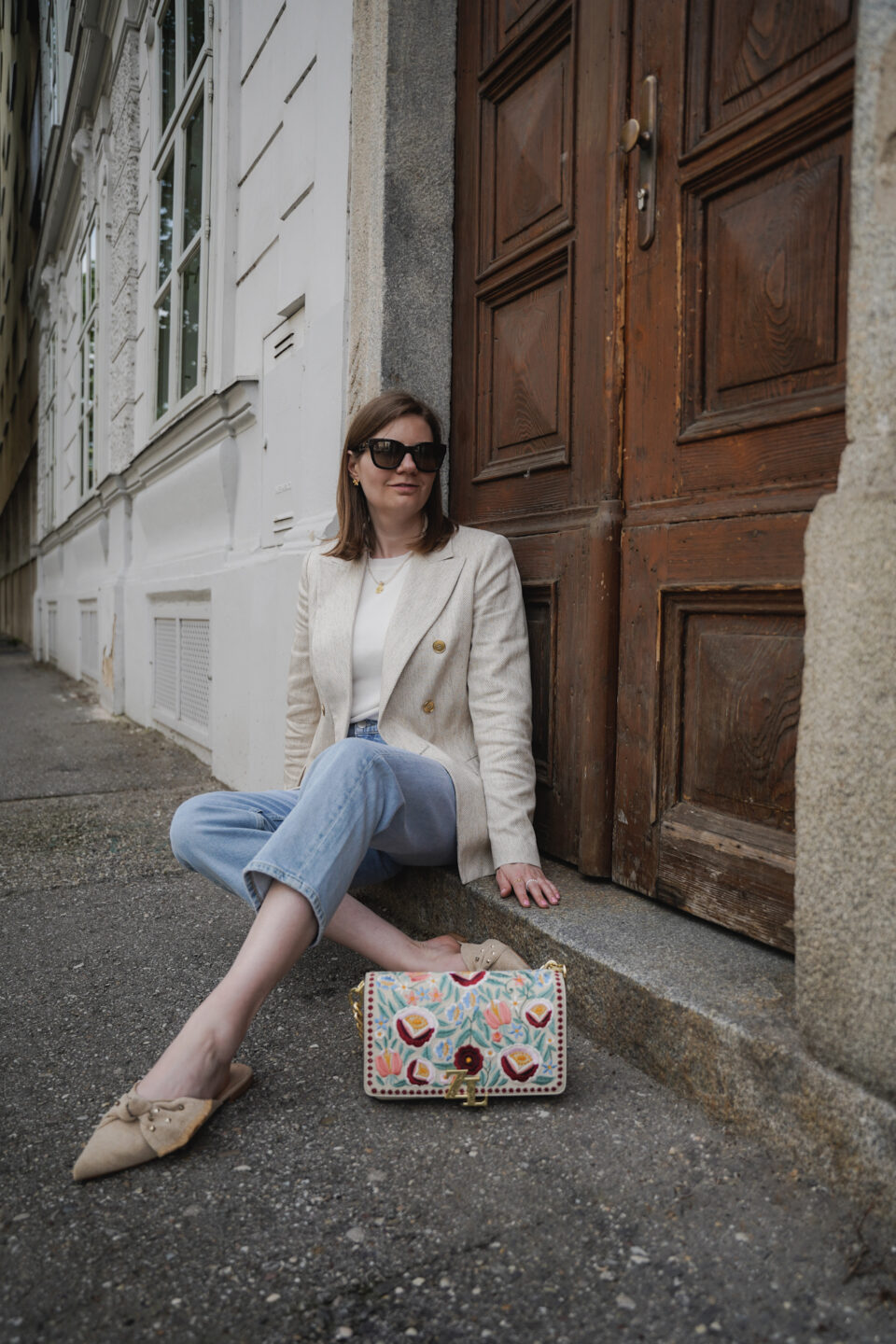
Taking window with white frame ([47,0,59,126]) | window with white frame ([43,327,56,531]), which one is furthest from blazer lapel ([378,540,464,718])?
window with white frame ([43,327,56,531])

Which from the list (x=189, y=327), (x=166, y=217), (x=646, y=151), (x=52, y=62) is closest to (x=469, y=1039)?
(x=646, y=151)

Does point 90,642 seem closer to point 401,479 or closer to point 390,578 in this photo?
point 390,578

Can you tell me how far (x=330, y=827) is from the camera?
77.9 inches

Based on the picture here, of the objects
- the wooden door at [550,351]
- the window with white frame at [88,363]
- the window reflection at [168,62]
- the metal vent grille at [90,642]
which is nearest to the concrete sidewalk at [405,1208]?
the wooden door at [550,351]

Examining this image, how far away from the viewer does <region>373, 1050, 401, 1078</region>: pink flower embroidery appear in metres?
1.82

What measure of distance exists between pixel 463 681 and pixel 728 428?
3.09ft

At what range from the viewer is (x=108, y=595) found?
835 centimetres

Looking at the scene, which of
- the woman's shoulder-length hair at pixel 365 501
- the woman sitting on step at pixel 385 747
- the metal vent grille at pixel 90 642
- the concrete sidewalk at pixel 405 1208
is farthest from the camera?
the metal vent grille at pixel 90 642

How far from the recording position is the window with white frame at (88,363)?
10789mm

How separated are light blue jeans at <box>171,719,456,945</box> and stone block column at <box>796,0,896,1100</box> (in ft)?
2.99

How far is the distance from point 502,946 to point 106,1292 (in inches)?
42.0

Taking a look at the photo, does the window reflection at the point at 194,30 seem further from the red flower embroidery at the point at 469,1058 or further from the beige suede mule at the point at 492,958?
the red flower embroidery at the point at 469,1058

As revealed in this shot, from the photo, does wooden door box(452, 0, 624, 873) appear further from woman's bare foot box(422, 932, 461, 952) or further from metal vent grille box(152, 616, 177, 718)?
metal vent grille box(152, 616, 177, 718)

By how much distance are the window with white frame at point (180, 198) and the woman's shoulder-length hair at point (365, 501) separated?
311cm
